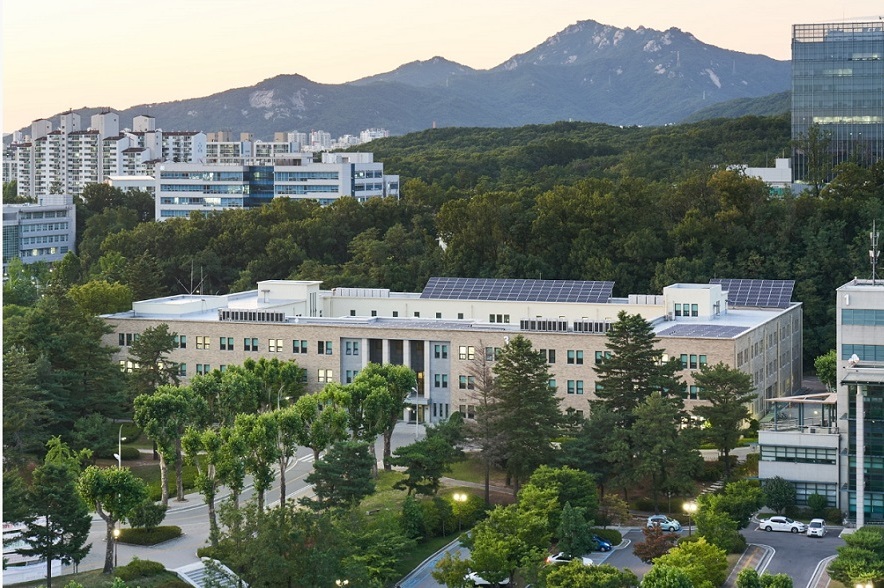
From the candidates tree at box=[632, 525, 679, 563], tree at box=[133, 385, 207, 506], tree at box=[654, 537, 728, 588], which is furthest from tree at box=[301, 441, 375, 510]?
tree at box=[654, 537, 728, 588]

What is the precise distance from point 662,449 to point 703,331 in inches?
511

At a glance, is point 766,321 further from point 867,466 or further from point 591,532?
point 591,532

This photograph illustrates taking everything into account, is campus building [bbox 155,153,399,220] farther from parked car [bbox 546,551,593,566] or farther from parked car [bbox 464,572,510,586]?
parked car [bbox 464,572,510,586]

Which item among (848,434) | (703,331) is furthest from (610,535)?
(703,331)

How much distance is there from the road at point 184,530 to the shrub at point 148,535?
19 cm

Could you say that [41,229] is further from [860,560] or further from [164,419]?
[860,560]

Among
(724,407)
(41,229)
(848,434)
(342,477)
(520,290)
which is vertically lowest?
(342,477)

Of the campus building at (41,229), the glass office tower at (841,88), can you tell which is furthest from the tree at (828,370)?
the campus building at (41,229)

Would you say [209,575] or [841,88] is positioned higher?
[841,88]

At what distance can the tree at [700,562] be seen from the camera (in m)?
28.0

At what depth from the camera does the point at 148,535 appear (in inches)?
1367

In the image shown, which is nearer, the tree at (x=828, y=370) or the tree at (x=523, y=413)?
the tree at (x=523, y=413)

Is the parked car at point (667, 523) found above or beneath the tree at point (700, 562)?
beneath

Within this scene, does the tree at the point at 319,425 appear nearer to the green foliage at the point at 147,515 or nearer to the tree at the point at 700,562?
the green foliage at the point at 147,515
